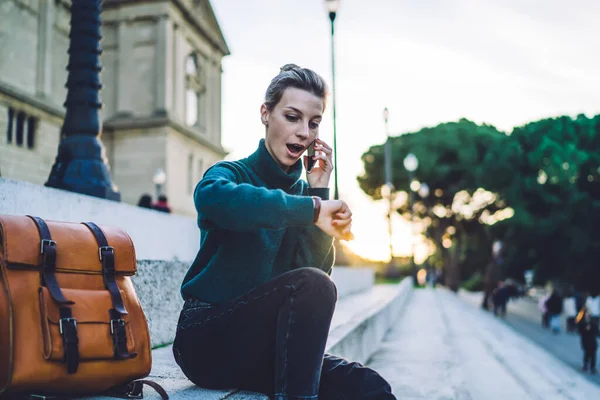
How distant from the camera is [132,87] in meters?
29.5

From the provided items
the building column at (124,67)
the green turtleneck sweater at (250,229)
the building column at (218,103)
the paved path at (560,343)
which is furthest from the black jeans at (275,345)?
the building column at (218,103)

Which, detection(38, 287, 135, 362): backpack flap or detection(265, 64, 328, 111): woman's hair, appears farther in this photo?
detection(265, 64, 328, 111): woman's hair

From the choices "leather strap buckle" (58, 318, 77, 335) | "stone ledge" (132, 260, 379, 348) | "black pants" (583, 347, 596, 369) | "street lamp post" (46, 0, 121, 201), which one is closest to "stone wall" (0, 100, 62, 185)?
"street lamp post" (46, 0, 121, 201)

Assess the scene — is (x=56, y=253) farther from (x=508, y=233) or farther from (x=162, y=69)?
(x=508, y=233)

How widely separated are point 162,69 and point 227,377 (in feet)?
93.3

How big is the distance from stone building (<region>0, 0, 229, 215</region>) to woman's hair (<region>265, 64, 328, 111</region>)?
2049cm

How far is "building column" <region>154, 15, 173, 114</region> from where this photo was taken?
28609 millimetres

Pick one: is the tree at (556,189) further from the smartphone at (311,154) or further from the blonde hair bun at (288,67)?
the blonde hair bun at (288,67)

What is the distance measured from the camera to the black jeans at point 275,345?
196cm

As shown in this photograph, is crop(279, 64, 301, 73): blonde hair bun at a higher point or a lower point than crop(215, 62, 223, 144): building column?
lower

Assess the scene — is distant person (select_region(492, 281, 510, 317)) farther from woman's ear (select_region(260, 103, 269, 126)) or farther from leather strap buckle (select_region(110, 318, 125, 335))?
leather strap buckle (select_region(110, 318, 125, 335))

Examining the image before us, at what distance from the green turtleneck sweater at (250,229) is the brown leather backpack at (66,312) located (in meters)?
0.31

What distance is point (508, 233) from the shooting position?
32.9 m

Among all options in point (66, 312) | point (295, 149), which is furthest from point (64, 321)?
point (295, 149)
